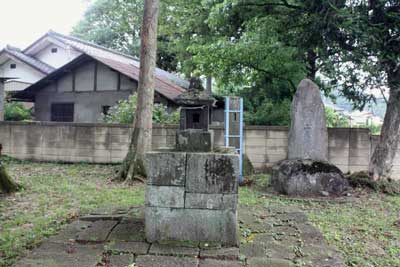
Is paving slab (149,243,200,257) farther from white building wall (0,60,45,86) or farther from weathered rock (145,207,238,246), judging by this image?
white building wall (0,60,45,86)

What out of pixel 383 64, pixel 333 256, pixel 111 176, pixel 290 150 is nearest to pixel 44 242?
pixel 333 256

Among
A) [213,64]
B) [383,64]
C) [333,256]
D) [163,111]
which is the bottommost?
[333,256]

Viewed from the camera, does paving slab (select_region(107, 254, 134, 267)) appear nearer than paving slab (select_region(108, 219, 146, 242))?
Yes

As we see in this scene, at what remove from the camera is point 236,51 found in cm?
833

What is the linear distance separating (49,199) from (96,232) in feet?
6.59

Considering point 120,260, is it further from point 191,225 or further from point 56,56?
point 56,56

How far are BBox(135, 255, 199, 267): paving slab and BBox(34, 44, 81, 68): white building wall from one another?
1633 cm

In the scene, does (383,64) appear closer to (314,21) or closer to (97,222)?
(314,21)

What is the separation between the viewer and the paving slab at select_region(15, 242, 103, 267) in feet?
9.43

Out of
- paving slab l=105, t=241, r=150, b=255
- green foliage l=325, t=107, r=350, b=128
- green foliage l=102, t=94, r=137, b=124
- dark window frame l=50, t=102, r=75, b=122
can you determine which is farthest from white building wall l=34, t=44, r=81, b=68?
paving slab l=105, t=241, r=150, b=255

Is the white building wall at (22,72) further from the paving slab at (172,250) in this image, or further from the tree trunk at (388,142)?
the paving slab at (172,250)

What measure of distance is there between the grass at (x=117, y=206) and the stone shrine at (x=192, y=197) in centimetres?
119

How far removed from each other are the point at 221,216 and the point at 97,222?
62.8 inches

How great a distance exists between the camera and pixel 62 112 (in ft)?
43.6
